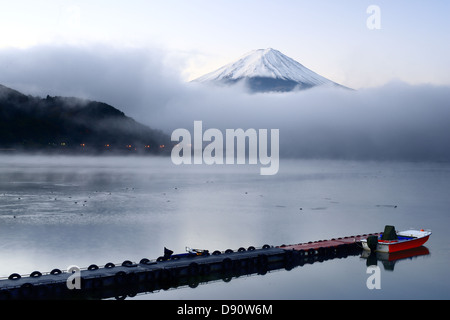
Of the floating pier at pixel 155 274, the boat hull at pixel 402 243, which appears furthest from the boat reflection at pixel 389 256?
the floating pier at pixel 155 274

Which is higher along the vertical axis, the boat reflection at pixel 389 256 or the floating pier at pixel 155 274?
the floating pier at pixel 155 274

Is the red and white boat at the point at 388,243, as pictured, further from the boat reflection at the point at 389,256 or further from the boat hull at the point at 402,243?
the boat reflection at the point at 389,256

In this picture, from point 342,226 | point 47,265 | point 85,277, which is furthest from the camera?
point 342,226

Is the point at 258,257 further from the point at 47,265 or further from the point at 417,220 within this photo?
the point at 417,220

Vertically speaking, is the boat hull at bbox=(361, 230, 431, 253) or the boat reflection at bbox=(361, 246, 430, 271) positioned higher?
the boat hull at bbox=(361, 230, 431, 253)

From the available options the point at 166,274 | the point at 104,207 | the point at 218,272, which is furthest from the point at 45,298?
the point at 104,207

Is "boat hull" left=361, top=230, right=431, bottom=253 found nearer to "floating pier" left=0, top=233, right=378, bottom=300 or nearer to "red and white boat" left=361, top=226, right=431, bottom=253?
"red and white boat" left=361, top=226, right=431, bottom=253

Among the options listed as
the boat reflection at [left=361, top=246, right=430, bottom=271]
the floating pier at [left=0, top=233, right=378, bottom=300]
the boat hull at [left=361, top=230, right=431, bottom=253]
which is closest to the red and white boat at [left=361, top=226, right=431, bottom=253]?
the boat hull at [left=361, top=230, right=431, bottom=253]
